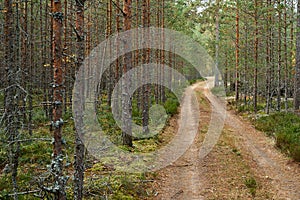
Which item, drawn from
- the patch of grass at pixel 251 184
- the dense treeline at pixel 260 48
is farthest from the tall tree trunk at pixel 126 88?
the dense treeline at pixel 260 48

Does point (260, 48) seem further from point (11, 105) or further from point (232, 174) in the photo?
point (11, 105)

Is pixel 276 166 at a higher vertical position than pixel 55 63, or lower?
lower

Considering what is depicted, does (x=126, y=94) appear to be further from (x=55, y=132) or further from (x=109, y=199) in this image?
(x=55, y=132)

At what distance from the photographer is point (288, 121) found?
14969mm

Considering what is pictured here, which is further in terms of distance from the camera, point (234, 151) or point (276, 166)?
point (234, 151)

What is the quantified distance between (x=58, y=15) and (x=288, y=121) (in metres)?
13.6

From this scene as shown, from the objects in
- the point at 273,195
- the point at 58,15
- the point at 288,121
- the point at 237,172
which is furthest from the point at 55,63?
the point at 288,121

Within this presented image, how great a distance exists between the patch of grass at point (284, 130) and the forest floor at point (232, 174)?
0.32 meters

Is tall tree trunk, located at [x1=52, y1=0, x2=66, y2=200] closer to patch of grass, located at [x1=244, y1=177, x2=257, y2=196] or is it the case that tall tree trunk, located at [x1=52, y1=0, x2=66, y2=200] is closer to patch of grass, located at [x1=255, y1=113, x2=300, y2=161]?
patch of grass, located at [x1=244, y1=177, x2=257, y2=196]

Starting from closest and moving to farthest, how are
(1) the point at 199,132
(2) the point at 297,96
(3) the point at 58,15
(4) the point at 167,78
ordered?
1. (3) the point at 58,15
2. (1) the point at 199,132
3. (2) the point at 297,96
4. (4) the point at 167,78

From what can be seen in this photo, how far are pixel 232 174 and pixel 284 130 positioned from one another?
515 centimetres

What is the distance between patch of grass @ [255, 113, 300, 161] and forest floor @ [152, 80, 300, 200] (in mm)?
321

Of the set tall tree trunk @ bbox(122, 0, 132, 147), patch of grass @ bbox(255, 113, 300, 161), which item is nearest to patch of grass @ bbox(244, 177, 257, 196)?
patch of grass @ bbox(255, 113, 300, 161)

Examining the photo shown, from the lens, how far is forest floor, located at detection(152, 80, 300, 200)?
25.4 ft
